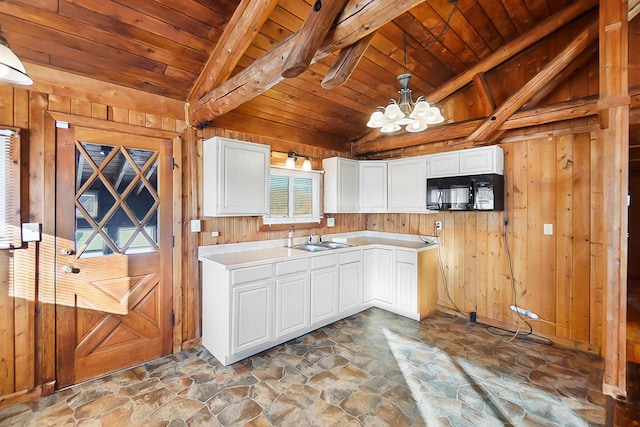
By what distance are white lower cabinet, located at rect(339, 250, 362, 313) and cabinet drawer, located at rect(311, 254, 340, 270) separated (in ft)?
0.38

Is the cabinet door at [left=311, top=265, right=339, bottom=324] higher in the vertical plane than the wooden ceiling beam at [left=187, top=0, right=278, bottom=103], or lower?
lower

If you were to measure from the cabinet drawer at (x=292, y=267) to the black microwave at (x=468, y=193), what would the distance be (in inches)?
75.2

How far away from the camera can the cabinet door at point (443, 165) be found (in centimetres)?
357

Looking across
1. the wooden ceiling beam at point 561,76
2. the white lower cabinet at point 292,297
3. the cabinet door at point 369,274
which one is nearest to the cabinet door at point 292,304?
the white lower cabinet at point 292,297

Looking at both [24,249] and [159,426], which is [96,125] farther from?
[159,426]

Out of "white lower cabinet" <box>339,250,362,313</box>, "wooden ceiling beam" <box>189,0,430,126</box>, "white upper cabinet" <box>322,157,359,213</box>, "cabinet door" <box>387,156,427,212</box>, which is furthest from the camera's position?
"white upper cabinet" <box>322,157,359,213</box>

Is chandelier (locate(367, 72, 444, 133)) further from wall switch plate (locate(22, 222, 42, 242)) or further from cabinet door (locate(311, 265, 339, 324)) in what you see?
wall switch plate (locate(22, 222, 42, 242))

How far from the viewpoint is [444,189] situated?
3607mm

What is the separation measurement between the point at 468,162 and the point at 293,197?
7.79 ft

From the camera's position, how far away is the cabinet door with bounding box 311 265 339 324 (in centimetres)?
334

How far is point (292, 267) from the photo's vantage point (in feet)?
10.2

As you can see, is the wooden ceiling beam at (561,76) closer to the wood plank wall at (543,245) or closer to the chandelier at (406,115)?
the wood plank wall at (543,245)

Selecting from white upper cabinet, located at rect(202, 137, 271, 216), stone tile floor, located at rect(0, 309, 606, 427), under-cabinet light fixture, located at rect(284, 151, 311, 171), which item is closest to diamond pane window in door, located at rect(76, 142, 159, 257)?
white upper cabinet, located at rect(202, 137, 271, 216)

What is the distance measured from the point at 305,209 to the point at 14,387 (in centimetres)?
333
